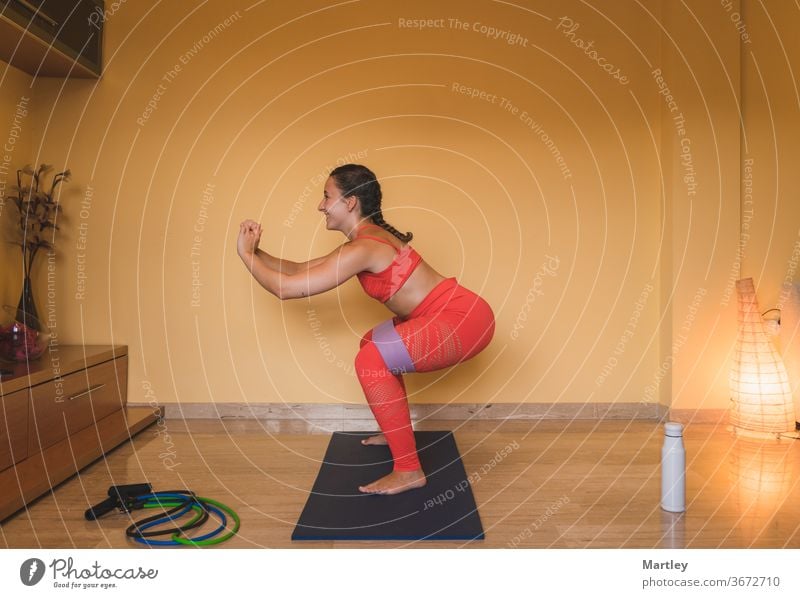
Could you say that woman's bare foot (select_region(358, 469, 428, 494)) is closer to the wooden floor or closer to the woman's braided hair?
the wooden floor

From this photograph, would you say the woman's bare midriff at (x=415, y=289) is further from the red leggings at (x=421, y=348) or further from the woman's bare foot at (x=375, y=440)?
the woman's bare foot at (x=375, y=440)

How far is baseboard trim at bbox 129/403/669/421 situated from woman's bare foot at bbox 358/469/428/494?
3.12 ft

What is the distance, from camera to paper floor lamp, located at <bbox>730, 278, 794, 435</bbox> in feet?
8.54

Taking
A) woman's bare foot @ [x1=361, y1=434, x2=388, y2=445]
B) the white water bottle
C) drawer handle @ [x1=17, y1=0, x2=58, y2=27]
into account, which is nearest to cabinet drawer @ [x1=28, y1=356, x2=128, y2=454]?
woman's bare foot @ [x1=361, y1=434, x2=388, y2=445]

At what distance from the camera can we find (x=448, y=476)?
2152 mm

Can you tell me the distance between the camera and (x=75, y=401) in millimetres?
2451

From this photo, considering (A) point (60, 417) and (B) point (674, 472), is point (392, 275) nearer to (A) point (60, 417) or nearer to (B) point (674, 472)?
(B) point (674, 472)

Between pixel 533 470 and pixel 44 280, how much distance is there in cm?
243

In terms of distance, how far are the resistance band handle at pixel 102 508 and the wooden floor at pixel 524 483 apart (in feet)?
0.09

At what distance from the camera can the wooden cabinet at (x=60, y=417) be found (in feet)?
6.54

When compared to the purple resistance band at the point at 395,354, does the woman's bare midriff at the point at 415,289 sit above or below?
above

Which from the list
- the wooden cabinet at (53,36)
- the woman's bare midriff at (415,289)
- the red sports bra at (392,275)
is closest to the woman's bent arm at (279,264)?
the red sports bra at (392,275)

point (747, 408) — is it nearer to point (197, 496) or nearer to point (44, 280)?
point (197, 496)

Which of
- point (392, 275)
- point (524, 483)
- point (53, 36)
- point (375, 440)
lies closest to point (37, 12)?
point (53, 36)
